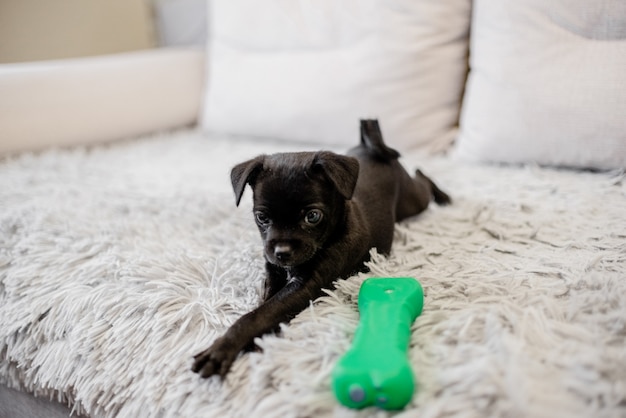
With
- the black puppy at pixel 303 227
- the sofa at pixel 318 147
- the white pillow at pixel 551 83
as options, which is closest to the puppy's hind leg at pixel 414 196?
the sofa at pixel 318 147

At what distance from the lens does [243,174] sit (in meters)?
1.10

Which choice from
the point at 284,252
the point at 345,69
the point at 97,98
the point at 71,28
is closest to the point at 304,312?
the point at 284,252

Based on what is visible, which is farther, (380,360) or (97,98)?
(97,98)

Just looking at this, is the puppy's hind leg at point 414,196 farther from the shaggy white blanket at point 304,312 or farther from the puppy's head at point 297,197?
the puppy's head at point 297,197

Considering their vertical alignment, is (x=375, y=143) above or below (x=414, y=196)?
above

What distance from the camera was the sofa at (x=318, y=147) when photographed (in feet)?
2.74

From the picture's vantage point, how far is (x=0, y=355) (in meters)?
1.15

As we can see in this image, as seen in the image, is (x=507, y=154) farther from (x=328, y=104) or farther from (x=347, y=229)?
(x=347, y=229)

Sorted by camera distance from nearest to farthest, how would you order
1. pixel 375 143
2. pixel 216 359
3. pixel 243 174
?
pixel 216 359 → pixel 243 174 → pixel 375 143

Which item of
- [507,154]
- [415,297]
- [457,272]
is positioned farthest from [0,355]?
[507,154]

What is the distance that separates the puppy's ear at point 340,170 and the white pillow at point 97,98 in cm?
154

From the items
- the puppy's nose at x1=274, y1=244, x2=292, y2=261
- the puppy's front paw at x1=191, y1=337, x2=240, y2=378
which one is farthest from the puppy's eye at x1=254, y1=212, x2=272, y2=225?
the puppy's front paw at x1=191, y1=337, x2=240, y2=378

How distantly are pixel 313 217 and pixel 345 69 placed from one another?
3.55 ft

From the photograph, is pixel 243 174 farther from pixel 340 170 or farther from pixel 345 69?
pixel 345 69
